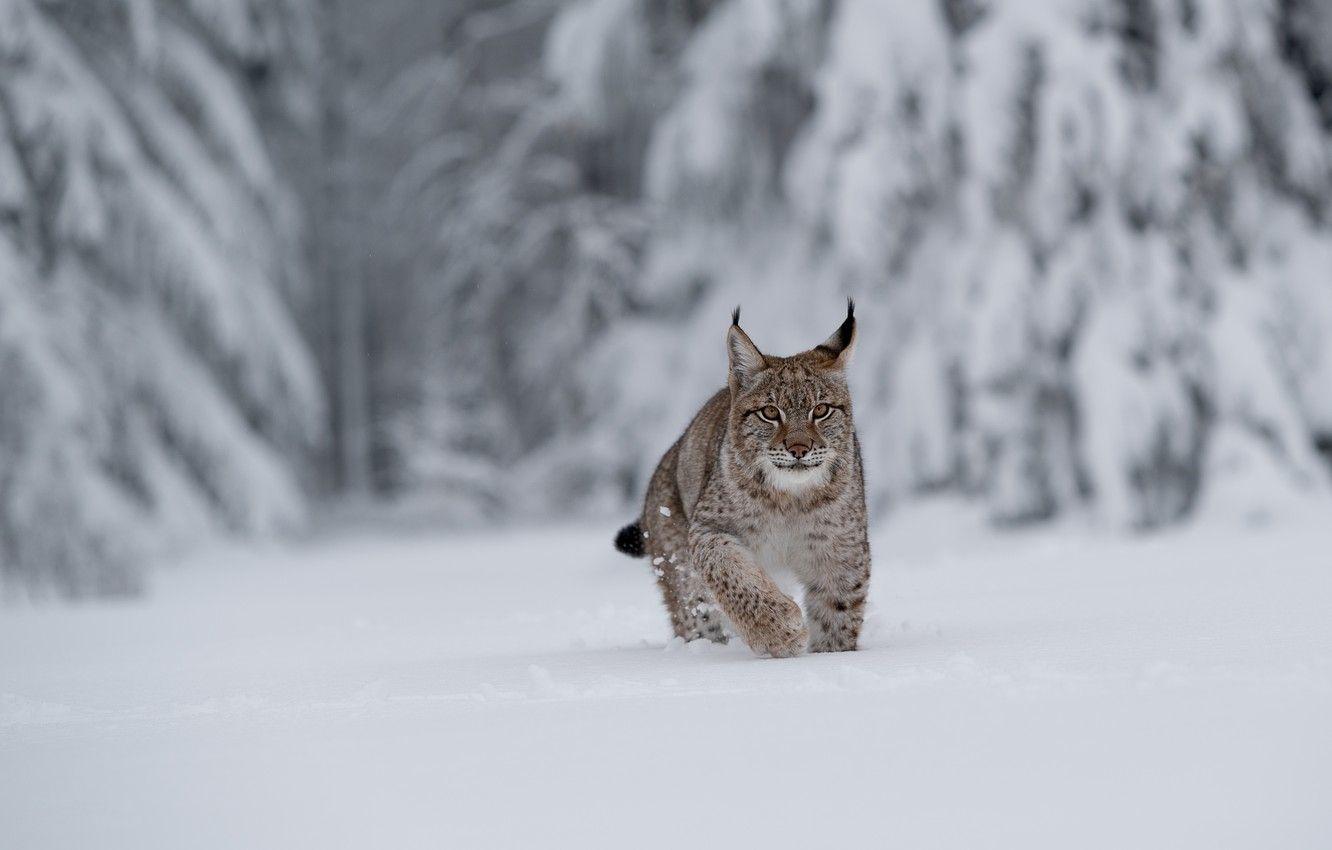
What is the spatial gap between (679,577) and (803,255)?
303 inches

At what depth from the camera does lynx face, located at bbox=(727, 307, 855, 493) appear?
4441 mm

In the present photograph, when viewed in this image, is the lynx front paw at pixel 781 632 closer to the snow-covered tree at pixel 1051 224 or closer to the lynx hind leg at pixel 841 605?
the lynx hind leg at pixel 841 605

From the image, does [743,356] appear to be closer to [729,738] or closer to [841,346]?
[841,346]

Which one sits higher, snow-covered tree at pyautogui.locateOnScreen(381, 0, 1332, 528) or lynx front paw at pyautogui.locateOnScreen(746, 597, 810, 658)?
snow-covered tree at pyautogui.locateOnScreen(381, 0, 1332, 528)

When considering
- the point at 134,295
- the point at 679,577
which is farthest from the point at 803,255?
the point at 679,577

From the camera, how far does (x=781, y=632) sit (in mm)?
4305

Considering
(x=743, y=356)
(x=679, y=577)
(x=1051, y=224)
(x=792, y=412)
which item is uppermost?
(x=1051, y=224)

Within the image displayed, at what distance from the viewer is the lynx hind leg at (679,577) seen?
4.82 metres

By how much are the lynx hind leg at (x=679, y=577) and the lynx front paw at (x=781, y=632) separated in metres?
0.28

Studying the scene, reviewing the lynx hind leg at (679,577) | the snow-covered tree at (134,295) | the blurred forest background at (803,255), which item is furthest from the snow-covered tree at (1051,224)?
the lynx hind leg at (679,577)

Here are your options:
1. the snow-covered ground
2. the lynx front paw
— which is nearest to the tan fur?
the lynx front paw

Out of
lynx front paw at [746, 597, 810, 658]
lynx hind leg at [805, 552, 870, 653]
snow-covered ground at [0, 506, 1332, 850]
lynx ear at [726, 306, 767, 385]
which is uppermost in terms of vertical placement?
lynx ear at [726, 306, 767, 385]

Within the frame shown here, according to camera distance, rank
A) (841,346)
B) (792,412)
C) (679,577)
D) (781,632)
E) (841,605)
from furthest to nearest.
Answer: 1. (679,577)
2. (841,346)
3. (841,605)
4. (792,412)
5. (781,632)

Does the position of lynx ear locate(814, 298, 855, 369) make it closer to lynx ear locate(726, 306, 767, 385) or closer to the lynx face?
the lynx face
